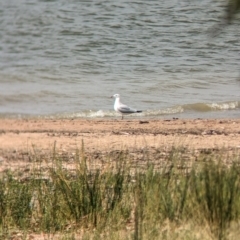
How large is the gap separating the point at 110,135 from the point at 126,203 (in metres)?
4.99

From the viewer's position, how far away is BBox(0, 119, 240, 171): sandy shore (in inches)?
347

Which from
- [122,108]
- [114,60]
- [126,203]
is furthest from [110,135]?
[114,60]

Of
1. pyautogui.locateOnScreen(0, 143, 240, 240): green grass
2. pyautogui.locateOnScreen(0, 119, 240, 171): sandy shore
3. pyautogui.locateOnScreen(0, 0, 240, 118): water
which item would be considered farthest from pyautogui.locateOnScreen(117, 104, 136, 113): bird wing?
pyautogui.locateOnScreen(0, 143, 240, 240): green grass

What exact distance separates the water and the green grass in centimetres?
419

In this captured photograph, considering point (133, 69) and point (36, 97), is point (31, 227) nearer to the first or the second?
point (36, 97)

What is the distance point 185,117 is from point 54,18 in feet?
17.2

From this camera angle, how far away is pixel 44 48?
14945 millimetres

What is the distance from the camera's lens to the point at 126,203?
5160 mm

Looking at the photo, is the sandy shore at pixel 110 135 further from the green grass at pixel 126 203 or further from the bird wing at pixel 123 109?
the green grass at pixel 126 203

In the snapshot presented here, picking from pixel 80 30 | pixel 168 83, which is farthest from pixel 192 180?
pixel 80 30

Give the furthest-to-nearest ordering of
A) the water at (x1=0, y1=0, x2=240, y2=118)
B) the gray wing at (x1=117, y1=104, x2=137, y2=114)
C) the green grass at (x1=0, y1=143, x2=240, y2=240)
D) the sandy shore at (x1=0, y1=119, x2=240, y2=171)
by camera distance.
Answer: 1. the water at (x1=0, y1=0, x2=240, y2=118)
2. the gray wing at (x1=117, y1=104, x2=137, y2=114)
3. the sandy shore at (x1=0, y1=119, x2=240, y2=171)
4. the green grass at (x1=0, y1=143, x2=240, y2=240)

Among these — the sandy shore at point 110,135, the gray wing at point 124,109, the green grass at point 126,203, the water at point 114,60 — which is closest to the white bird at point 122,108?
the gray wing at point 124,109

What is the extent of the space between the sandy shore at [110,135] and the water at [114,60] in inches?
37.3

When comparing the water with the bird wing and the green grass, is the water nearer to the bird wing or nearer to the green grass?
the bird wing
